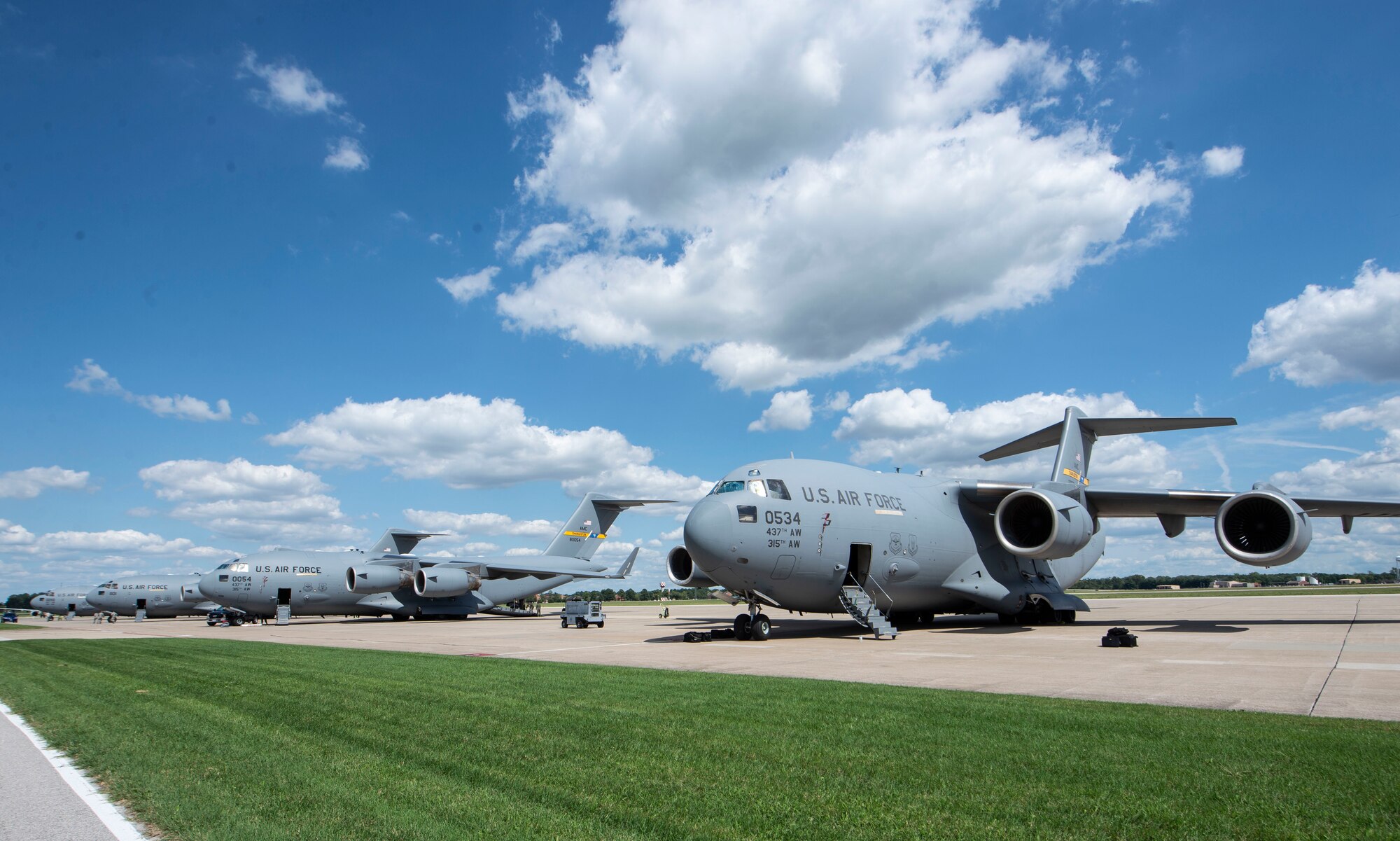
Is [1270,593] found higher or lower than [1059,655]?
lower

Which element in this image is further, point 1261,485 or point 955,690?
point 1261,485

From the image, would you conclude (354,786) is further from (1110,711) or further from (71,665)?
(71,665)

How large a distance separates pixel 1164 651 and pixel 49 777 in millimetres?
16120

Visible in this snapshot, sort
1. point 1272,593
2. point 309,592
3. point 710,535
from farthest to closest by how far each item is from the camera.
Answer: point 1272,593 → point 309,592 → point 710,535

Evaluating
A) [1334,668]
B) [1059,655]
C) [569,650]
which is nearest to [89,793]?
[569,650]

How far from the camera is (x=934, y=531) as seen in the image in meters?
21.4

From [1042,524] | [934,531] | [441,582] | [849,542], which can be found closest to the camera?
[849,542]

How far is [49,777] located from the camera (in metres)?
6.02

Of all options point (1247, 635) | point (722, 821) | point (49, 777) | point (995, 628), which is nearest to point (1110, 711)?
point (722, 821)

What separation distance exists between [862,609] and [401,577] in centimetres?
2655

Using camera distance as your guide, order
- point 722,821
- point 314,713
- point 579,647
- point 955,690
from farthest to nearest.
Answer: point 579,647 < point 955,690 < point 314,713 < point 722,821

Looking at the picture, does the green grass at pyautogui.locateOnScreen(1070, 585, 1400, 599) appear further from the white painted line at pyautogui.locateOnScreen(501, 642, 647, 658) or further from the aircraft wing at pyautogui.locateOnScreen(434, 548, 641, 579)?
the white painted line at pyautogui.locateOnScreen(501, 642, 647, 658)

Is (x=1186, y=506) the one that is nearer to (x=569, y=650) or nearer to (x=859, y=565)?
(x=859, y=565)

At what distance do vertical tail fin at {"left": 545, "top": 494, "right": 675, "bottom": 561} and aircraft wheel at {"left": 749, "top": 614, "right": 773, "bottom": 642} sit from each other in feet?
80.9
